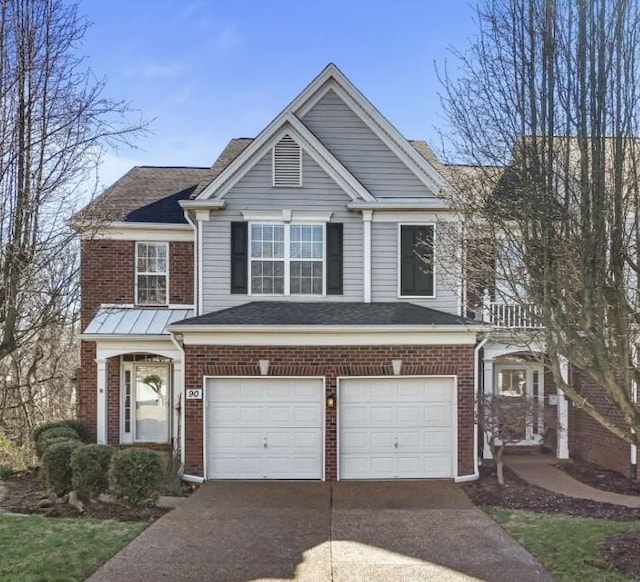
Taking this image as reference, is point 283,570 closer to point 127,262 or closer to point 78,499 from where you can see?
point 78,499

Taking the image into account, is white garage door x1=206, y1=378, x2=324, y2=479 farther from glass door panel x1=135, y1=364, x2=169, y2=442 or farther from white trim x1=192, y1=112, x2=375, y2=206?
white trim x1=192, y1=112, x2=375, y2=206

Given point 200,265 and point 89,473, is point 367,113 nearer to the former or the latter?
point 200,265

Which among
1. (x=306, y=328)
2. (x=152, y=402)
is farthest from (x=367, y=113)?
(x=152, y=402)

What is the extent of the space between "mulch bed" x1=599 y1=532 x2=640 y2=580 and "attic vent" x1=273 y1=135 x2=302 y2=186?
29.8 ft

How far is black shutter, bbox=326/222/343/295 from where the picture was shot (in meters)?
13.1

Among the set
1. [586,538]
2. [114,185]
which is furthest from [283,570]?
[114,185]

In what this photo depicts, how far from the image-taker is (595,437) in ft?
44.3

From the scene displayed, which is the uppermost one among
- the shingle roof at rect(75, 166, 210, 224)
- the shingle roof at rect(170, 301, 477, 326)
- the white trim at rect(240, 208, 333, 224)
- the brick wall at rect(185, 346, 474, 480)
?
the shingle roof at rect(75, 166, 210, 224)

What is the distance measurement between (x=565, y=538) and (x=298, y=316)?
6.33m

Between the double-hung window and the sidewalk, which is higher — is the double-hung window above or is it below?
above

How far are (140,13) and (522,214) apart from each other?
837 cm

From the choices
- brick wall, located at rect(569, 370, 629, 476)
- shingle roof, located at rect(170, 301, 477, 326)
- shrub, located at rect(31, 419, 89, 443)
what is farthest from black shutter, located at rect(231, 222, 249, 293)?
brick wall, located at rect(569, 370, 629, 476)

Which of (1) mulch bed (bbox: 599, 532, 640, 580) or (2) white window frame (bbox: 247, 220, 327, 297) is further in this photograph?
(2) white window frame (bbox: 247, 220, 327, 297)

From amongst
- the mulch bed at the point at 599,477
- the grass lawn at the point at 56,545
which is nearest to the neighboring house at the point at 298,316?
the mulch bed at the point at 599,477
